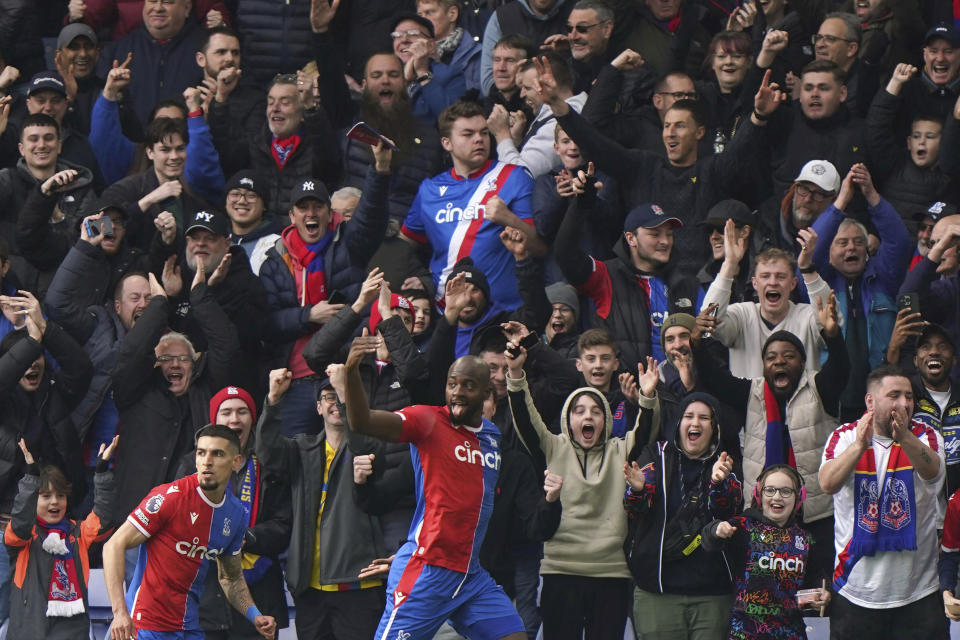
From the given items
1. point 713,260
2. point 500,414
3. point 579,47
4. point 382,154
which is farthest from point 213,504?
point 579,47

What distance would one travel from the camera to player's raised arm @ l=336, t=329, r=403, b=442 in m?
9.95

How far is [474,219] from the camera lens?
14109 mm

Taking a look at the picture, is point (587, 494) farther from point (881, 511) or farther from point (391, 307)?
point (391, 307)

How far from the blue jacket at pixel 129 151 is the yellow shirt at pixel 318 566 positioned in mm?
Result: 3583

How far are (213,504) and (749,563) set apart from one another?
3557 mm

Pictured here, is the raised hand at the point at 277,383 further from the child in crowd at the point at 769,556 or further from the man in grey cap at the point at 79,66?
the man in grey cap at the point at 79,66

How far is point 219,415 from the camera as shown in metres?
13.0

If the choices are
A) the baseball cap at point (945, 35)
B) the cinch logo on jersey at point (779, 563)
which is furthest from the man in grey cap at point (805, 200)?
the cinch logo on jersey at point (779, 563)

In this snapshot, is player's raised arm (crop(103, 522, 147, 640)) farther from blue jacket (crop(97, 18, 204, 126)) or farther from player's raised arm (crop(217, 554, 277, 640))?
blue jacket (crop(97, 18, 204, 126))

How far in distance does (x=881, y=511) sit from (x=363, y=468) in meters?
3.47

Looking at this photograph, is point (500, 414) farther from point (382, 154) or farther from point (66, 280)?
point (66, 280)

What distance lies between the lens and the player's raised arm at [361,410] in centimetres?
995

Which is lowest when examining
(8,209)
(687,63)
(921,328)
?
(921,328)

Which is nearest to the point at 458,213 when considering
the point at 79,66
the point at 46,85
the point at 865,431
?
the point at 46,85
